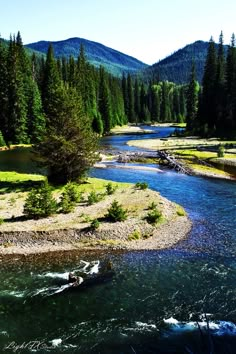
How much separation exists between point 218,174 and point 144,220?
25.3 metres

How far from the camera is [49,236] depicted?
28281 millimetres

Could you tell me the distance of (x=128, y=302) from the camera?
2022 cm

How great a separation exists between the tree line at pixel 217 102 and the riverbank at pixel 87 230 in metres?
64.1

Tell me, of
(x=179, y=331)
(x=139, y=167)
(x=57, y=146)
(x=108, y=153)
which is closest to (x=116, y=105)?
(x=108, y=153)

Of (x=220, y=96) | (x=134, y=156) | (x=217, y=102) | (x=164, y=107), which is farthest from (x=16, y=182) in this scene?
(x=164, y=107)

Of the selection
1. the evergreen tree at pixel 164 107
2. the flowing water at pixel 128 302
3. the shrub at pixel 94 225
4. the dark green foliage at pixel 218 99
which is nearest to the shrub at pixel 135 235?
the flowing water at pixel 128 302

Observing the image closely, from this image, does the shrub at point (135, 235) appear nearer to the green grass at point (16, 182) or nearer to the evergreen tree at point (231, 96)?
the green grass at point (16, 182)

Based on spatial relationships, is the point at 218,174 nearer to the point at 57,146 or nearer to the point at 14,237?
the point at 57,146

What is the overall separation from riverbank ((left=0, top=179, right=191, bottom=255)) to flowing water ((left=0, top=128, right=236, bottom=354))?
1.30m

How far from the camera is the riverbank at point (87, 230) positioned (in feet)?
90.7

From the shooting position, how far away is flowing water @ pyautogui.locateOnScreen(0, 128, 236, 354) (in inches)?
669

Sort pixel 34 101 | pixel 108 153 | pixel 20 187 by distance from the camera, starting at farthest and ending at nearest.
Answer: pixel 34 101
pixel 108 153
pixel 20 187

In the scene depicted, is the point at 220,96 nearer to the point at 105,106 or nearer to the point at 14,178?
the point at 105,106

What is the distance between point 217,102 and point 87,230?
265 ft
